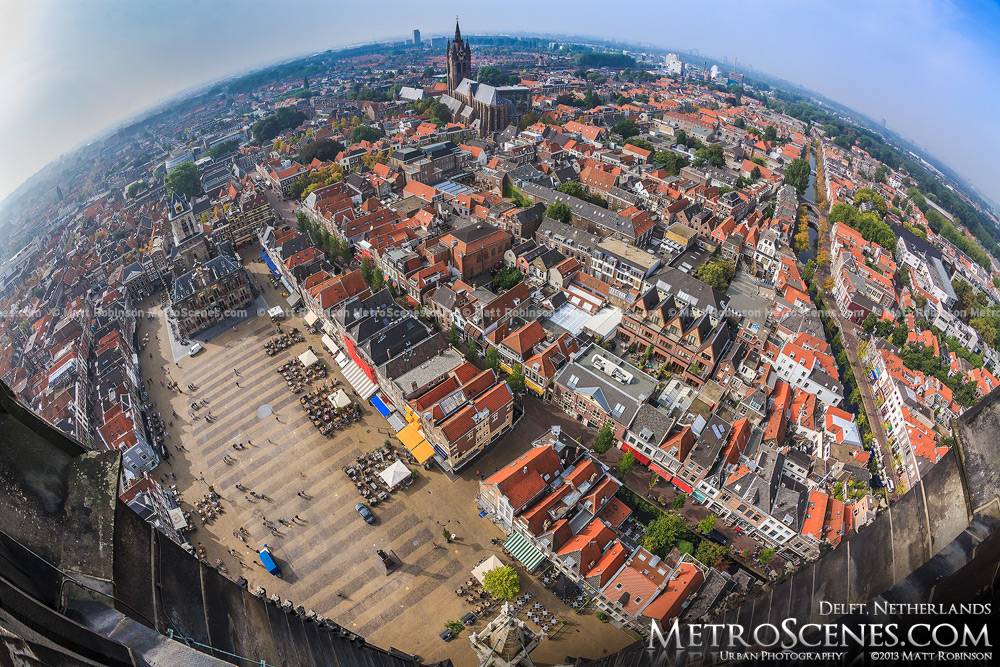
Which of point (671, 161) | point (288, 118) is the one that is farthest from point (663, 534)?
point (288, 118)

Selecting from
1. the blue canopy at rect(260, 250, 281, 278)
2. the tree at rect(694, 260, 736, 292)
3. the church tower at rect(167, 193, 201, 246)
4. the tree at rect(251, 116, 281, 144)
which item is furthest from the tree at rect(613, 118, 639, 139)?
the tree at rect(251, 116, 281, 144)

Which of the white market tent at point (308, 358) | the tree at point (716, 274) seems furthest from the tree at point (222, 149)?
the tree at point (716, 274)

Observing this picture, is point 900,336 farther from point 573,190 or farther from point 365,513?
point 365,513

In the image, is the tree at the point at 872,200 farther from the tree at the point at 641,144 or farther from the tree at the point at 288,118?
the tree at the point at 288,118

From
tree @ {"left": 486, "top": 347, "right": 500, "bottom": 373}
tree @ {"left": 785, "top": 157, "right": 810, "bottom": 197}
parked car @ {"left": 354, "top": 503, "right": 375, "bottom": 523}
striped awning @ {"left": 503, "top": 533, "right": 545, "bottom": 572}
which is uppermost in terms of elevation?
tree @ {"left": 486, "top": 347, "right": 500, "bottom": 373}

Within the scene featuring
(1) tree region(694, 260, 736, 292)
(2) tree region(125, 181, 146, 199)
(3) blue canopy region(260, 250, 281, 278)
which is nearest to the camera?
(1) tree region(694, 260, 736, 292)

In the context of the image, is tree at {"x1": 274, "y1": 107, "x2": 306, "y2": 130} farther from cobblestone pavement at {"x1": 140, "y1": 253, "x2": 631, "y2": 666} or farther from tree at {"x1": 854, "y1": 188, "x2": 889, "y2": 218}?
tree at {"x1": 854, "y1": 188, "x2": 889, "y2": 218}
